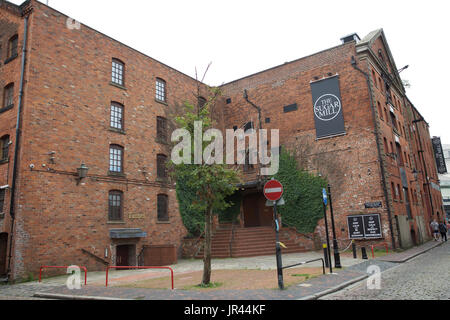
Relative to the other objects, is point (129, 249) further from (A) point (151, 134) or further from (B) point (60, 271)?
(A) point (151, 134)

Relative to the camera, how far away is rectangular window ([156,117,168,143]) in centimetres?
2114

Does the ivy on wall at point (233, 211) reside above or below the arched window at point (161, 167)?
below

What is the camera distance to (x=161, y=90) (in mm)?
21859

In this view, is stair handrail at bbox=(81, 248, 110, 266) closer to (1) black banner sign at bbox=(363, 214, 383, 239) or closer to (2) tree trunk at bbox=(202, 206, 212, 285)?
(2) tree trunk at bbox=(202, 206, 212, 285)

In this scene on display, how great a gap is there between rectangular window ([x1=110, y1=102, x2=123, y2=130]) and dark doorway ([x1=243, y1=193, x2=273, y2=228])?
10.4m

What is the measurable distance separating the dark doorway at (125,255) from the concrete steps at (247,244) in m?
4.28

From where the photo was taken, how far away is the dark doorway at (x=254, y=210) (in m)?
24.0

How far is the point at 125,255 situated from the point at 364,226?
1330 cm

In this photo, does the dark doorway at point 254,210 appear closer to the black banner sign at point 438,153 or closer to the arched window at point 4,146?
the arched window at point 4,146

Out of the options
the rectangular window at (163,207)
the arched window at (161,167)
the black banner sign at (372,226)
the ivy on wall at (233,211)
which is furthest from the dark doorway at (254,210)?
the black banner sign at (372,226)

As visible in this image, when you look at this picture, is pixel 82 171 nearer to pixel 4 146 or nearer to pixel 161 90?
pixel 4 146
